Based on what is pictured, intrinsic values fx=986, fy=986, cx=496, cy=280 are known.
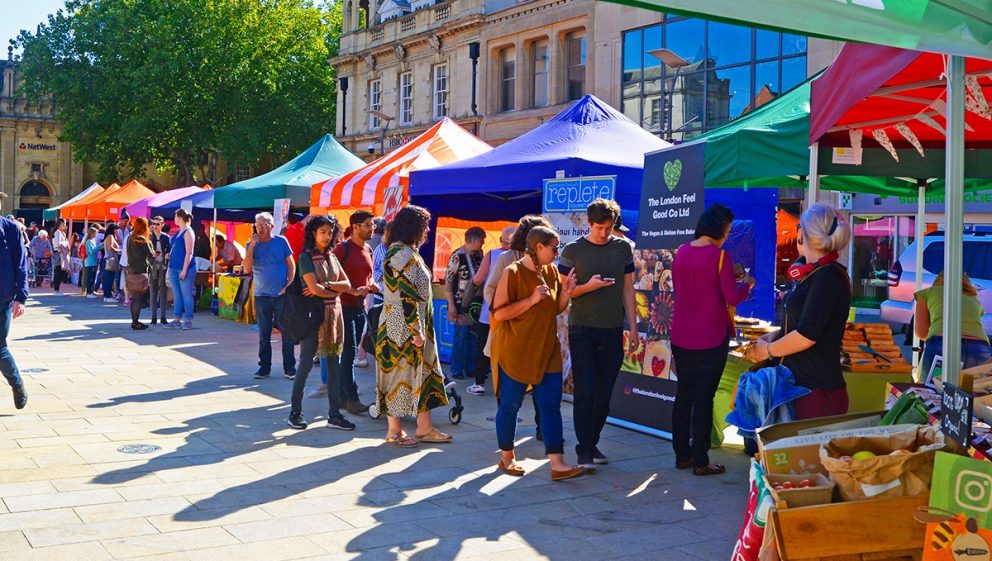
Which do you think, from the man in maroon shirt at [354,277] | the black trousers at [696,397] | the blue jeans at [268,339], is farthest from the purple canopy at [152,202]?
the black trousers at [696,397]

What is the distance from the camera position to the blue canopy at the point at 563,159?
9.55m

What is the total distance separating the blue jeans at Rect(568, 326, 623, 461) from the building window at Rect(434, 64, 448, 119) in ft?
99.1

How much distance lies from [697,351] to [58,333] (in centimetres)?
1150

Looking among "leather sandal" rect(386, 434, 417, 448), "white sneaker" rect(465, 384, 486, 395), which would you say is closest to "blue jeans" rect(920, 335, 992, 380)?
"leather sandal" rect(386, 434, 417, 448)

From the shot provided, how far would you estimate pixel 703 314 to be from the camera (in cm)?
636

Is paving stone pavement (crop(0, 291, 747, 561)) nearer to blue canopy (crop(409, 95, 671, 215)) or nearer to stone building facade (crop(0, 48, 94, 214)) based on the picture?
blue canopy (crop(409, 95, 671, 215))

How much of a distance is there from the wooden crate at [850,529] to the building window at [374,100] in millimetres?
38596

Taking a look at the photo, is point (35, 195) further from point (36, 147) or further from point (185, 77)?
point (185, 77)

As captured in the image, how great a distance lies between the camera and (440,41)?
36062 mm

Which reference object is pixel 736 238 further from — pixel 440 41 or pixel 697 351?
pixel 440 41

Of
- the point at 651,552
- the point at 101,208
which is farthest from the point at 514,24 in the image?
the point at 651,552

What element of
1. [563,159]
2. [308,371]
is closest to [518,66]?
[563,159]

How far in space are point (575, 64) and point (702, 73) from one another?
634 cm

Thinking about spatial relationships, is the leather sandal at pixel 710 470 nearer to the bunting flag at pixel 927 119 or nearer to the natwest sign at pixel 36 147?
the bunting flag at pixel 927 119
